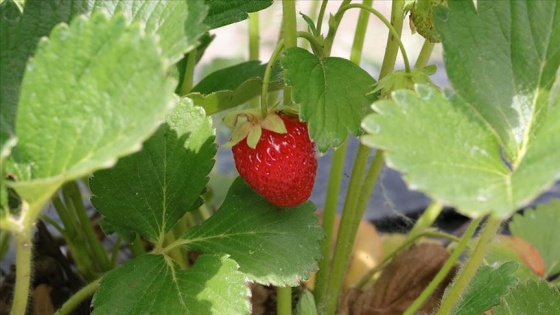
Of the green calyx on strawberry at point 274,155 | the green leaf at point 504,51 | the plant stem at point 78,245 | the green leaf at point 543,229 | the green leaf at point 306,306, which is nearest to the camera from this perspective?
the green leaf at point 504,51

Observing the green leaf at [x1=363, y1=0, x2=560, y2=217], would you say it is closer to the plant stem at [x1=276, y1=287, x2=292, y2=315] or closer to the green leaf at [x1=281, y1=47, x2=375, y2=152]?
the green leaf at [x1=281, y1=47, x2=375, y2=152]

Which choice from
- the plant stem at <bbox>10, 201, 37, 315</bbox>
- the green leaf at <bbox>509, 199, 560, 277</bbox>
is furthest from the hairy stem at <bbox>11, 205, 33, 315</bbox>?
the green leaf at <bbox>509, 199, 560, 277</bbox>

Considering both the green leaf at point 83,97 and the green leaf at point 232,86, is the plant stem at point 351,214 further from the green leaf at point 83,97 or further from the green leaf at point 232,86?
the green leaf at point 83,97

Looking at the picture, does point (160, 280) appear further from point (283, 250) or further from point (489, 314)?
point (489, 314)

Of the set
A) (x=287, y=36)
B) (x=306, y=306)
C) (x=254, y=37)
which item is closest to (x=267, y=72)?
(x=287, y=36)

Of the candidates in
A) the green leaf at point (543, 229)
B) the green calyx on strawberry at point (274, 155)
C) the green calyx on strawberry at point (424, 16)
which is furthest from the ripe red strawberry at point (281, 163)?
the green leaf at point (543, 229)

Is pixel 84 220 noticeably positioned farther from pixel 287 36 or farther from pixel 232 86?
pixel 287 36

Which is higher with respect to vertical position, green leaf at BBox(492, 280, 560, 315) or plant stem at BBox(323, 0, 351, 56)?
plant stem at BBox(323, 0, 351, 56)
